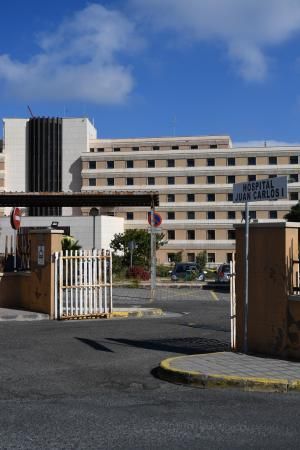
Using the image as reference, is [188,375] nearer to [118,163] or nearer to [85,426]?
[85,426]

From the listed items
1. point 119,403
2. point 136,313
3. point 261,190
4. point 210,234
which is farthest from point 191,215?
point 119,403

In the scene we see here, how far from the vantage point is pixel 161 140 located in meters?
93.9

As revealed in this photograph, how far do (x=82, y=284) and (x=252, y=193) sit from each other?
7.61 meters

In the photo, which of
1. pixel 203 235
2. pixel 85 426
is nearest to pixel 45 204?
pixel 85 426

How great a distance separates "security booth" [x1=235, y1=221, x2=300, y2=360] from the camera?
9.69 m

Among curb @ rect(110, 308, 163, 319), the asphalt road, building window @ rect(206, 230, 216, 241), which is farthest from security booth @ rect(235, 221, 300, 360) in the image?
building window @ rect(206, 230, 216, 241)

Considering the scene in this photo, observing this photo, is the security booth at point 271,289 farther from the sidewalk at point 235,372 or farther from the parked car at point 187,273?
the parked car at point 187,273

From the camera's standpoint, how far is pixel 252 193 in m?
10.3

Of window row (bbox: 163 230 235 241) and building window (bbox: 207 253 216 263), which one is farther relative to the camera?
window row (bbox: 163 230 235 241)

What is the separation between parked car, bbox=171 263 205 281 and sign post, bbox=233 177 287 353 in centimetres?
2993

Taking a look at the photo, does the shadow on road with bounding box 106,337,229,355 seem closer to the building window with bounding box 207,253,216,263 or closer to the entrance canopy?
the entrance canopy

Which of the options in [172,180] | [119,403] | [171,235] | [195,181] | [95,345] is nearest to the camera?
[119,403]

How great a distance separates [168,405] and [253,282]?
3.72m

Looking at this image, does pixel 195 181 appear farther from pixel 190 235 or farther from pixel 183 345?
pixel 183 345
